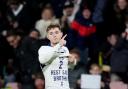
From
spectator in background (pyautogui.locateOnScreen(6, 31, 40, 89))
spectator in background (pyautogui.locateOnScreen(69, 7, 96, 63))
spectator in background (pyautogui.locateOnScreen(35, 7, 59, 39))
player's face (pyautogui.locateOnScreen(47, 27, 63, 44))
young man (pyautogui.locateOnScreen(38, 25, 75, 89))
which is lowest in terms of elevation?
young man (pyautogui.locateOnScreen(38, 25, 75, 89))

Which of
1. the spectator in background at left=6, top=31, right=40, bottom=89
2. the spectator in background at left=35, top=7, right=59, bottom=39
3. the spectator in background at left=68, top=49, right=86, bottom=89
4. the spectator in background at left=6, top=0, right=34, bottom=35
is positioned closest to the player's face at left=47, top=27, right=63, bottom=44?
Answer: the spectator in background at left=68, top=49, right=86, bottom=89

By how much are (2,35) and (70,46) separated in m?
1.80

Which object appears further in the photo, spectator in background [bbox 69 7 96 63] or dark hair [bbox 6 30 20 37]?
dark hair [bbox 6 30 20 37]

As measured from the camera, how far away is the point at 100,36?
1145 centimetres

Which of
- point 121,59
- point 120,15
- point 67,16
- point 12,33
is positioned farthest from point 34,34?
point 121,59

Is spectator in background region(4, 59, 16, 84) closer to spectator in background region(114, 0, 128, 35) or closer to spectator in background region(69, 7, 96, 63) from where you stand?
spectator in background region(69, 7, 96, 63)

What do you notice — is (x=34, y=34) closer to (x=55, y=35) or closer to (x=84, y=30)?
(x=84, y=30)

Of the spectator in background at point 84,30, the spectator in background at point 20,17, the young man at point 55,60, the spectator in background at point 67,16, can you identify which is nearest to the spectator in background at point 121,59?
the spectator in background at point 84,30

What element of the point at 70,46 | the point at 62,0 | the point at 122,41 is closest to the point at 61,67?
the point at 122,41

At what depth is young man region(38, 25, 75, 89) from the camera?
22.8ft

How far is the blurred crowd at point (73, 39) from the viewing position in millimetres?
10492

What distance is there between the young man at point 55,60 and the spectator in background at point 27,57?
13.3 ft

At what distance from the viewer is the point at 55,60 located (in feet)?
23.1

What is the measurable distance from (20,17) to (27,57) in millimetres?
1392
